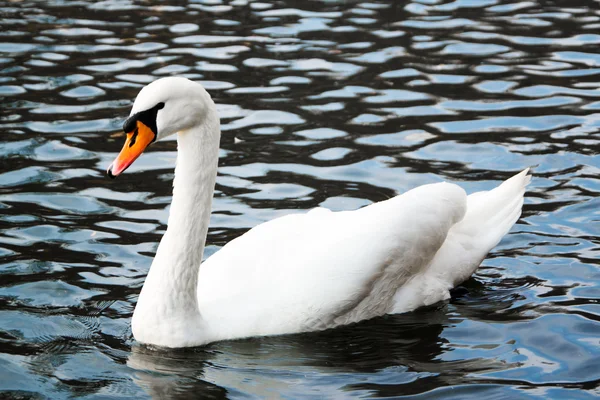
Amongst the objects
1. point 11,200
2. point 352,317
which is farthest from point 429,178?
point 11,200

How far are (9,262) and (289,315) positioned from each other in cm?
237

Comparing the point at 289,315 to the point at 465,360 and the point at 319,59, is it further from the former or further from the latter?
the point at 319,59

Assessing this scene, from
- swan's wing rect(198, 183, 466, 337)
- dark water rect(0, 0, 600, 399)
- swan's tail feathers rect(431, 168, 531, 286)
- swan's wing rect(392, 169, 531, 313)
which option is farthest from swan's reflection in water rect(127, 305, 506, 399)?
swan's tail feathers rect(431, 168, 531, 286)

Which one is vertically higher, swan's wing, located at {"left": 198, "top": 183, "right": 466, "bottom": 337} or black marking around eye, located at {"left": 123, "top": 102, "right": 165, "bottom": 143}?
black marking around eye, located at {"left": 123, "top": 102, "right": 165, "bottom": 143}

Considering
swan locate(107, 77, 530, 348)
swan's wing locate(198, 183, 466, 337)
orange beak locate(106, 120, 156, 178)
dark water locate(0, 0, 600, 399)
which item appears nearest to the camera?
orange beak locate(106, 120, 156, 178)

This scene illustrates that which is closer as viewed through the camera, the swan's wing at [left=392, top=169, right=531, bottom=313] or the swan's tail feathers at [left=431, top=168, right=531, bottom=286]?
the swan's wing at [left=392, top=169, right=531, bottom=313]

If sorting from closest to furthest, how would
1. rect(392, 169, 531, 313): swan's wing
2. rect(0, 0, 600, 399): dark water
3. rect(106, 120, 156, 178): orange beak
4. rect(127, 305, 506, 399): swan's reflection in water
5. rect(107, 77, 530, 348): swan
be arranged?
rect(127, 305, 506, 399): swan's reflection in water → rect(106, 120, 156, 178): orange beak → rect(0, 0, 600, 399): dark water → rect(107, 77, 530, 348): swan → rect(392, 169, 531, 313): swan's wing

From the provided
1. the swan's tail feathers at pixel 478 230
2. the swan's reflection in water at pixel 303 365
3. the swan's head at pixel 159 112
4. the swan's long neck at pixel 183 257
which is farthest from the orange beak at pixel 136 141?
the swan's tail feathers at pixel 478 230

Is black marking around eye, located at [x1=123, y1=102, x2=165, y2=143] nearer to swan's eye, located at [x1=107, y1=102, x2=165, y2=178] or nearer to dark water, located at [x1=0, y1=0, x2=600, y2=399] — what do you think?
swan's eye, located at [x1=107, y1=102, x2=165, y2=178]

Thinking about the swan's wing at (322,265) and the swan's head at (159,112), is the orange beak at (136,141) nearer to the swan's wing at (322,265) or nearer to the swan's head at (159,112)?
the swan's head at (159,112)

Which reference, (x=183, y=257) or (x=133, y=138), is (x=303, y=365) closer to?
(x=183, y=257)

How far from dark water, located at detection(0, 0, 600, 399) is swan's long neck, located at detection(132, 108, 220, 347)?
0.15m

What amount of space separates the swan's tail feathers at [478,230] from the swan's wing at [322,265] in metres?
0.19

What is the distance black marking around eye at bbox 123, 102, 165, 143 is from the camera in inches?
251
